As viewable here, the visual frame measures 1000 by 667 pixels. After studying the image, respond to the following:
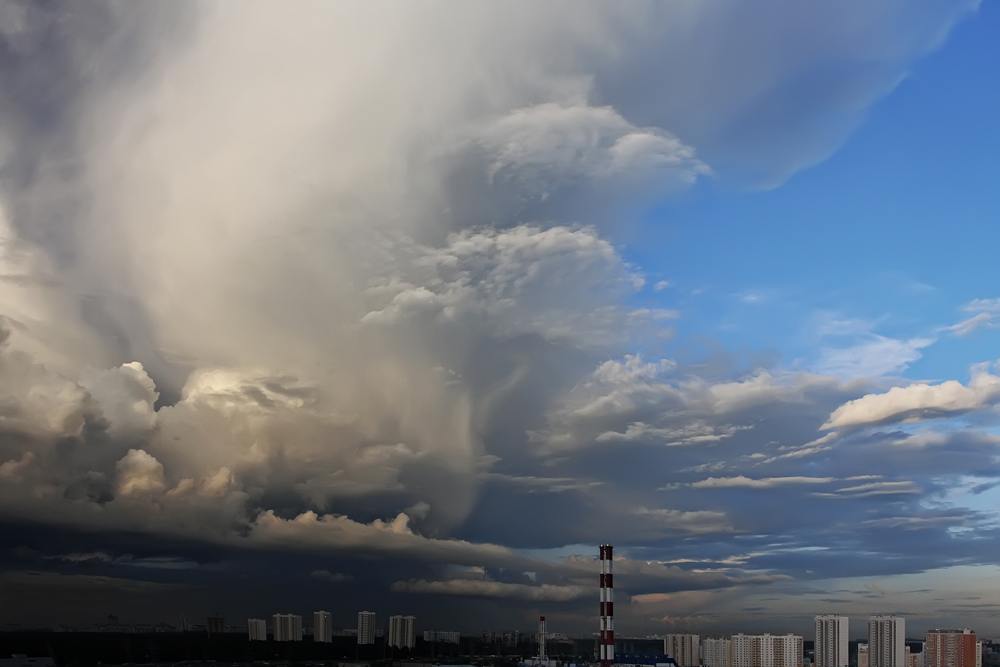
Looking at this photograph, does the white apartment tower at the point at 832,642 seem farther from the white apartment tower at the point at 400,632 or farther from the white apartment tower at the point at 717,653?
the white apartment tower at the point at 400,632

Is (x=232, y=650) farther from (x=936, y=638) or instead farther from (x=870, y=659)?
(x=936, y=638)

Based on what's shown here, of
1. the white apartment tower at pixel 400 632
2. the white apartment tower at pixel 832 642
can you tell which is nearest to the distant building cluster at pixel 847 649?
the white apartment tower at pixel 832 642

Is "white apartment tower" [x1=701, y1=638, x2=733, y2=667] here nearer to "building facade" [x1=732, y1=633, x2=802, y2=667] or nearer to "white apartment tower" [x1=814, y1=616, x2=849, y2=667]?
"building facade" [x1=732, y1=633, x2=802, y2=667]

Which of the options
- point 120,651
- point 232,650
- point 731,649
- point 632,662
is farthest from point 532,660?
point 120,651

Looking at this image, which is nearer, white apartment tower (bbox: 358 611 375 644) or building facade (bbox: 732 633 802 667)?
building facade (bbox: 732 633 802 667)

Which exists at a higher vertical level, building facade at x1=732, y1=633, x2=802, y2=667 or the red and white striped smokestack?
the red and white striped smokestack

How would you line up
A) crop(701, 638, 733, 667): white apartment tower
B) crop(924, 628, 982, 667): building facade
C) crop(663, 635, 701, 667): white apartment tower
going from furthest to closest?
crop(663, 635, 701, 667): white apartment tower, crop(701, 638, 733, 667): white apartment tower, crop(924, 628, 982, 667): building facade

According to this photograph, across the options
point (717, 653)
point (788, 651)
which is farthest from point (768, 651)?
point (717, 653)

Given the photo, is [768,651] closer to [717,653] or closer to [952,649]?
[717,653]

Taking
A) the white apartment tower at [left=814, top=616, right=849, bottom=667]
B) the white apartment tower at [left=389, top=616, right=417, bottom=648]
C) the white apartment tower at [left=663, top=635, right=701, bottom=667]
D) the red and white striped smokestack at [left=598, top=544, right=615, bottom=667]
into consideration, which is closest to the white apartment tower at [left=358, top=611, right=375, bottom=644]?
the white apartment tower at [left=389, top=616, right=417, bottom=648]
